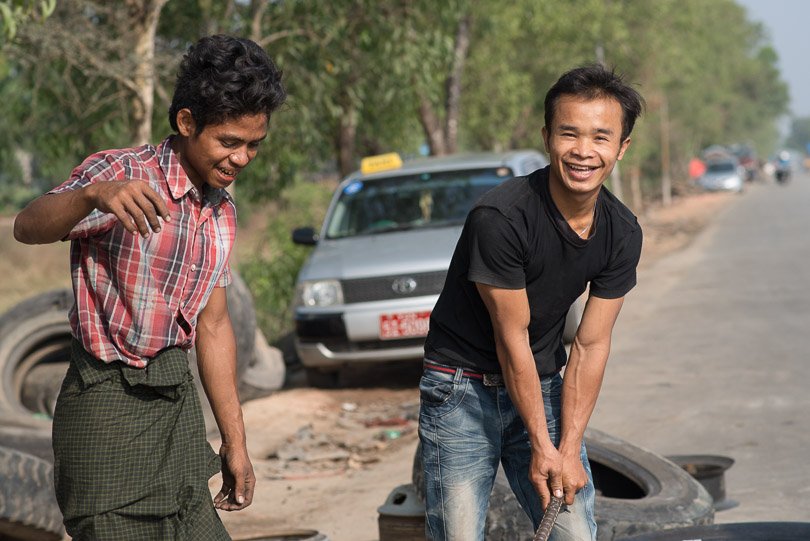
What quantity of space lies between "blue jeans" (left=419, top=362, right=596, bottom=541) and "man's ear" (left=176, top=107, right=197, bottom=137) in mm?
916

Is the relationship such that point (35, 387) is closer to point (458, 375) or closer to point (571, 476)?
point (458, 375)

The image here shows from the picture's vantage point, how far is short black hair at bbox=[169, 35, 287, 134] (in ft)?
9.47

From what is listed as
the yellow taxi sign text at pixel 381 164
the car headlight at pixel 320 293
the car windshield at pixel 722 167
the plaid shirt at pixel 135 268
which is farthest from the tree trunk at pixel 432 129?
the car windshield at pixel 722 167

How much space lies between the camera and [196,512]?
305 cm

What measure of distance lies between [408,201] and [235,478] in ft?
24.3

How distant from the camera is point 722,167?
6412 cm

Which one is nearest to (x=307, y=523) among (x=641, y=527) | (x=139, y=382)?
(x=641, y=527)

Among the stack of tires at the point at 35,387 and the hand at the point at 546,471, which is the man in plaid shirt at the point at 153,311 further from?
the stack of tires at the point at 35,387

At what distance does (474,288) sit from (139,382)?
922 millimetres

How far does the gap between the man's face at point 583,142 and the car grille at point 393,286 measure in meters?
6.00

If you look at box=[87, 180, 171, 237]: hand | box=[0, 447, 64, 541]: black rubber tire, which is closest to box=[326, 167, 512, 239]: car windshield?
box=[0, 447, 64, 541]: black rubber tire

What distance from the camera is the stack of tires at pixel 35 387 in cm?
534

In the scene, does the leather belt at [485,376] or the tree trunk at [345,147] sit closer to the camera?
the leather belt at [485,376]

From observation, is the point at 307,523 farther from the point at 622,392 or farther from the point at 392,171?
the point at 392,171
